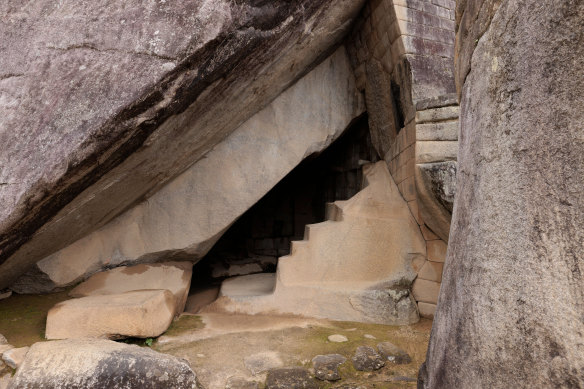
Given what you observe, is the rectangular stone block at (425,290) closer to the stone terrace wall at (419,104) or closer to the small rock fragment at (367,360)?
the stone terrace wall at (419,104)

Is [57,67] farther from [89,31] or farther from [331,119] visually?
[331,119]

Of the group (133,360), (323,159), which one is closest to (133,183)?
(133,360)

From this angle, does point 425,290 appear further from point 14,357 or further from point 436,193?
point 14,357

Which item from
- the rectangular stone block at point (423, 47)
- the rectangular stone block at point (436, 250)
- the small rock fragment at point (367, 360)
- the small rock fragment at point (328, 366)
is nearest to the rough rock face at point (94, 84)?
the rectangular stone block at point (423, 47)

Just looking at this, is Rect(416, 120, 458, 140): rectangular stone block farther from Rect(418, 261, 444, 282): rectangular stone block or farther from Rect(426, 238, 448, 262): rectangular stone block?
Rect(418, 261, 444, 282): rectangular stone block

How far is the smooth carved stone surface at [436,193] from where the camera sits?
11.5ft

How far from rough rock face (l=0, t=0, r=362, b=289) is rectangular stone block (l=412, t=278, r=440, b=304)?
2924 mm

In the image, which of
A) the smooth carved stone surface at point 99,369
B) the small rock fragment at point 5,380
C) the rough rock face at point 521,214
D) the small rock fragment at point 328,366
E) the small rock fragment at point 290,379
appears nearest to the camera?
the rough rock face at point 521,214

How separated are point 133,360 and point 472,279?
2.02 meters

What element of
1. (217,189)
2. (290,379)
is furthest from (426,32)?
(290,379)

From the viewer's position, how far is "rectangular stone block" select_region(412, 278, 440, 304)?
404cm

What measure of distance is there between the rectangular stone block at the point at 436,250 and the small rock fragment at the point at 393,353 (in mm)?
1272

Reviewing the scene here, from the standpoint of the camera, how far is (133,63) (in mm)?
2762

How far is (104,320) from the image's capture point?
3230 mm
